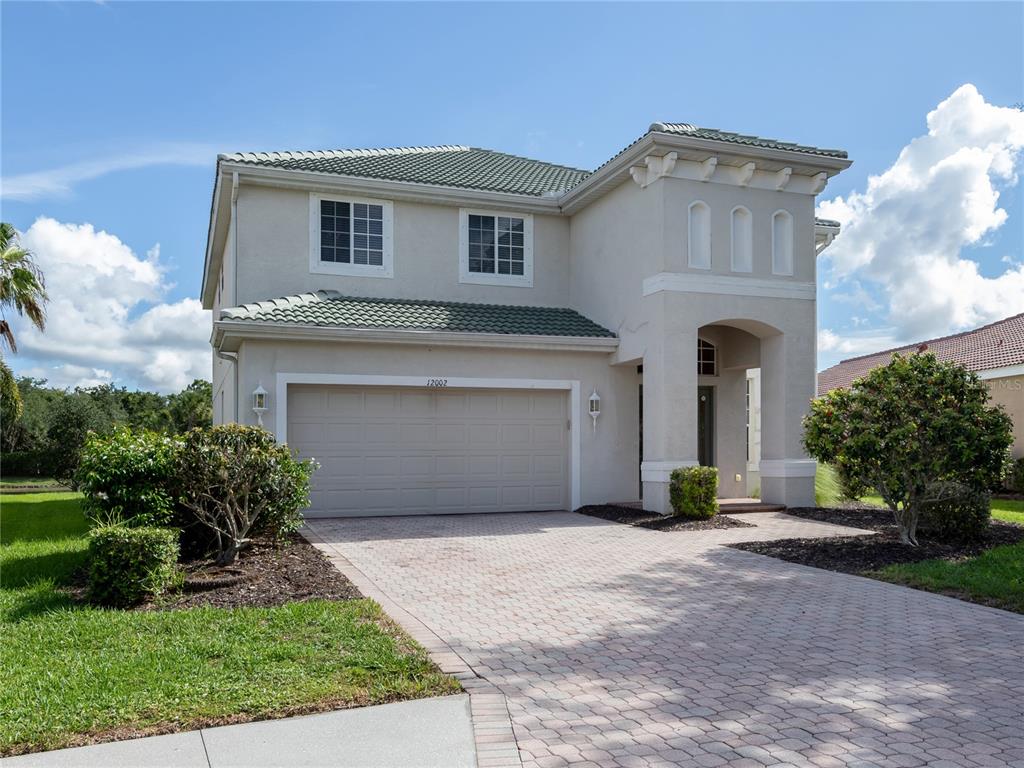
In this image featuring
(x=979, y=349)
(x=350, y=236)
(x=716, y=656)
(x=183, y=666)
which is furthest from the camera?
(x=979, y=349)

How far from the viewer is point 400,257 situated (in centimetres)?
1666

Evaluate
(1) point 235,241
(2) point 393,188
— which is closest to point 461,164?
(2) point 393,188

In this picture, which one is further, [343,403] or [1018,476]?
[1018,476]

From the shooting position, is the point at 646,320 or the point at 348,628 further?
the point at 646,320

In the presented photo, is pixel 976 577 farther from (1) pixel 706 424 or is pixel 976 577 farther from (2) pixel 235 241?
(2) pixel 235 241

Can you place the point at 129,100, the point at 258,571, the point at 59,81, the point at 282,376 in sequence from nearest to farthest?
the point at 258,571 → the point at 59,81 → the point at 129,100 → the point at 282,376

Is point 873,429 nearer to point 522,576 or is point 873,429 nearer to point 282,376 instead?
point 522,576

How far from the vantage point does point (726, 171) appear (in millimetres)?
15062

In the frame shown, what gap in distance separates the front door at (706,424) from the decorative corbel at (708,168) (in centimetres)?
487

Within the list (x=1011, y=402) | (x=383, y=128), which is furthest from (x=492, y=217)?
(x=1011, y=402)

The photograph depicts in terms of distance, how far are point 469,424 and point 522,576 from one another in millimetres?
6539

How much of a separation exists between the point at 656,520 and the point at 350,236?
328 inches

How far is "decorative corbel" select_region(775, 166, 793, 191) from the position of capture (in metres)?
15.3

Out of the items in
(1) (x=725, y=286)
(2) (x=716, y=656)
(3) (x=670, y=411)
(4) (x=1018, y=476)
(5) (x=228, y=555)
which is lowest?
(2) (x=716, y=656)
